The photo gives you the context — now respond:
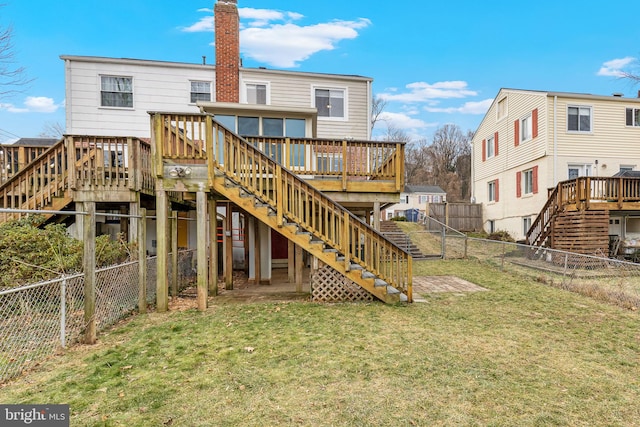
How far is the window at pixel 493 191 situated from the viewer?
776 inches

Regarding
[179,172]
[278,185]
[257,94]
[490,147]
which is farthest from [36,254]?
[490,147]

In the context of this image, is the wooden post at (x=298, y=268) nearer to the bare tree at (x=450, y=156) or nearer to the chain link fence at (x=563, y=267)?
the chain link fence at (x=563, y=267)

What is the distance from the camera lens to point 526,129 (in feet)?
55.3

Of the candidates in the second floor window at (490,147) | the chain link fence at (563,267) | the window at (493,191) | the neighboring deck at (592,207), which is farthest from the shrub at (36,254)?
the second floor window at (490,147)

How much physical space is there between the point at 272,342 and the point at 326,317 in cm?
144

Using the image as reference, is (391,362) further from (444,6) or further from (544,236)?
(444,6)

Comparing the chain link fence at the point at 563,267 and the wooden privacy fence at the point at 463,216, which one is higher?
the wooden privacy fence at the point at 463,216

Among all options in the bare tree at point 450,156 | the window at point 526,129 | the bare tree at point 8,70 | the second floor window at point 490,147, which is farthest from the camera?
the bare tree at point 450,156

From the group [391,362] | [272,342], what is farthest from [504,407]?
[272,342]

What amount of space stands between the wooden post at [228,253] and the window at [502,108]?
17641mm

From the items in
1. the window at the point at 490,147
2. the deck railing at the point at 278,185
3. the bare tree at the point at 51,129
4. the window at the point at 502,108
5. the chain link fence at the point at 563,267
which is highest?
the bare tree at the point at 51,129

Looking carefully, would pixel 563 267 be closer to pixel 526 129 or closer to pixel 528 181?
pixel 528 181

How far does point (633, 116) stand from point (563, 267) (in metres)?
11.1

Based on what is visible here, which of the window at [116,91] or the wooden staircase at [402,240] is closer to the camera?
the window at [116,91]
